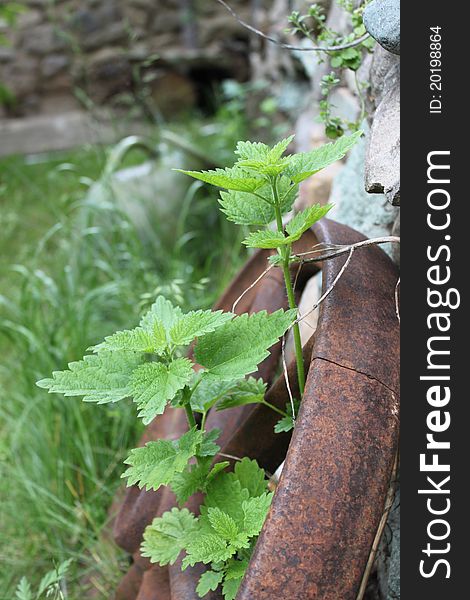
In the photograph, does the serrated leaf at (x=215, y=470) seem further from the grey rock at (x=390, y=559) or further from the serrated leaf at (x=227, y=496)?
the grey rock at (x=390, y=559)

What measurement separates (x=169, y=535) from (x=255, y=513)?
19 centimetres

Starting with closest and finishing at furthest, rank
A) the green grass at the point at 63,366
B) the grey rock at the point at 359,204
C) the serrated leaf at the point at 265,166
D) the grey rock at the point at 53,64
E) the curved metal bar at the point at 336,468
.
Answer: the curved metal bar at the point at 336,468, the serrated leaf at the point at 265,166, the grey rock at the point at 359,204, the green grass at the point at 63,366, the grey rock at the point at 53,64

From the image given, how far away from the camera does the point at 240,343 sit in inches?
39.9

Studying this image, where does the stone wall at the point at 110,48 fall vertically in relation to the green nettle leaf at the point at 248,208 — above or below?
above

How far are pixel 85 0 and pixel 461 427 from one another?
5425 mm

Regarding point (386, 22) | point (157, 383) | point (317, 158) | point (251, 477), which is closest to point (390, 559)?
point (251, 477)

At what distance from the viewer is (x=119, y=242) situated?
2779 millimetres

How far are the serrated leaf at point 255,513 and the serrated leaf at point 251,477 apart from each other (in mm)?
58

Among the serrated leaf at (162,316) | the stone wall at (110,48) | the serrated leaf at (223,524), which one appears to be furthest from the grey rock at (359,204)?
the stone wall at (110,48)

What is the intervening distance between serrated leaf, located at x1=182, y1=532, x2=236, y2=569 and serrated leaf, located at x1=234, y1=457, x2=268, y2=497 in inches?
4.0

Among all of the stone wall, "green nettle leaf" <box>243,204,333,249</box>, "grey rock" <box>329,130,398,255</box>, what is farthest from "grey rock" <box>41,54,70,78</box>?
"green nettle leaf" <box>243,204,333,249</box>

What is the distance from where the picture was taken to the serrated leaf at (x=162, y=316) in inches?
40.9

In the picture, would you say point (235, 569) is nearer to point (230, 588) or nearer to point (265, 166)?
point (230, 588)

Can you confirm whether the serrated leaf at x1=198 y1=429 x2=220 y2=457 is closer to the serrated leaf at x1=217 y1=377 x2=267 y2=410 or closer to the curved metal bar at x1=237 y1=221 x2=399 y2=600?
the serrated leaf at x1=217 y1=377 x2=267 y2=410
